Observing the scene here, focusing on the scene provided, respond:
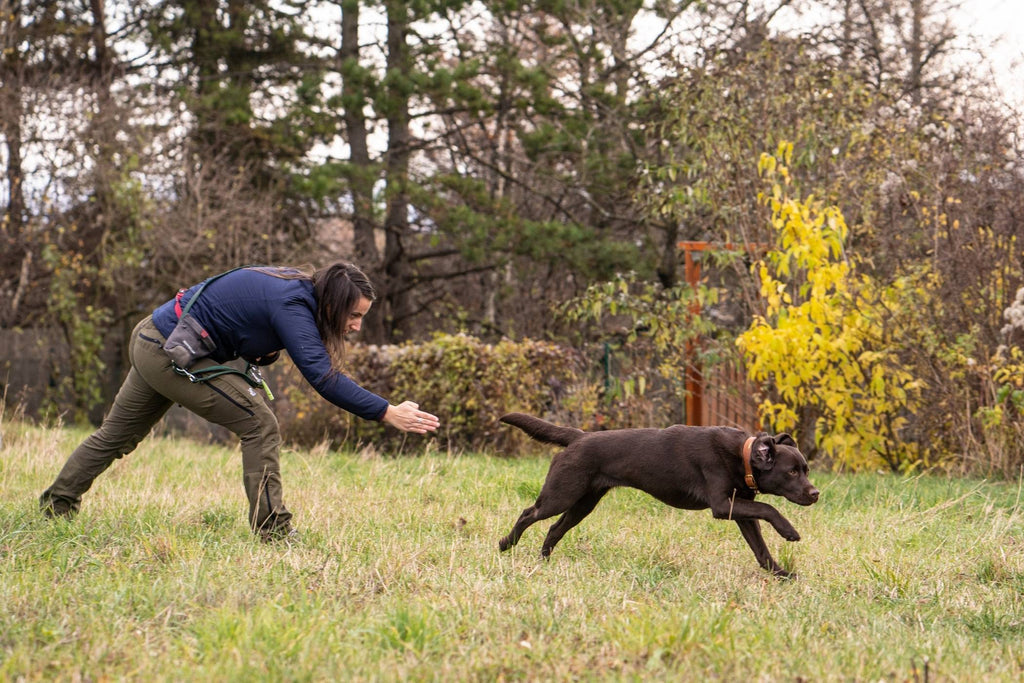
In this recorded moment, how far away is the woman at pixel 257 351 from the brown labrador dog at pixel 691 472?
2.42 feet

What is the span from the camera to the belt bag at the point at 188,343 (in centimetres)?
498

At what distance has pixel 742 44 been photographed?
15250 mm

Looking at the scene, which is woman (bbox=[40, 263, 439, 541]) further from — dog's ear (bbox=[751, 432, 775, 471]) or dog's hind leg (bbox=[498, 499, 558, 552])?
dog's ear (bbox=[751, 432, 775, 471])

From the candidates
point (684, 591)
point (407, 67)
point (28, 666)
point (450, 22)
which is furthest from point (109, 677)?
point (450, 22)

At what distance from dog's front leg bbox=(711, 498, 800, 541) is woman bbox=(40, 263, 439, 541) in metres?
1.36

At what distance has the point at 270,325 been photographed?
509 cm

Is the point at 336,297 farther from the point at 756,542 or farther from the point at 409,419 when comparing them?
the point at 756,542

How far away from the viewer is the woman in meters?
4.95

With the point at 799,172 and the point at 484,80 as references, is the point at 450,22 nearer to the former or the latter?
the point at 484,80

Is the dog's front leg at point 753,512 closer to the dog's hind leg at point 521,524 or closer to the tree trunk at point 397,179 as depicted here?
the dog's hind leg at point 521,524

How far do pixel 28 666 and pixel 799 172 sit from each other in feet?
31.5

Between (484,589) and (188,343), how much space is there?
1876mm

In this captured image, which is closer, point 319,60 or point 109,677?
point 109,677

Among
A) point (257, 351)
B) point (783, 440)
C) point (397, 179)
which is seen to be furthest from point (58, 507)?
point (397, 179)
